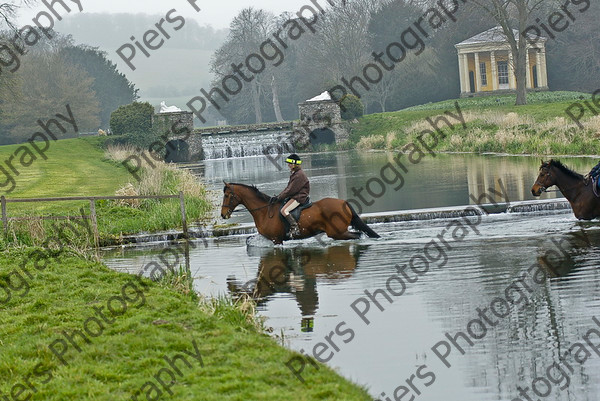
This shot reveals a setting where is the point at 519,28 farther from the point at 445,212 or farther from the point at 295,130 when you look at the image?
the point at 445,212

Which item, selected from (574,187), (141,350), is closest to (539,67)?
(574,187)

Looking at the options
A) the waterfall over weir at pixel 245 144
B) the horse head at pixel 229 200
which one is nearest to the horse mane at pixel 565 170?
the horse head at pixel 229 200

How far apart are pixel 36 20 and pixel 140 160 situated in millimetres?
19547

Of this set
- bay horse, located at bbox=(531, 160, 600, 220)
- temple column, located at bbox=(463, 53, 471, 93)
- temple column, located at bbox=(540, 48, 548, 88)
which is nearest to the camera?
bay horse, located at bbox=(531, 160, 600, 220)

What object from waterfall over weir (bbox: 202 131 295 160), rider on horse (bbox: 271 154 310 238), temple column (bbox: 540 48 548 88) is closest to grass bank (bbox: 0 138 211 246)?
rider on horse (bbox: 271 154 310 238)

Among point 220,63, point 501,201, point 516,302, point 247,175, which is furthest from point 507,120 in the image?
point 220,63

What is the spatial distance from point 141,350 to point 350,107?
57.4m

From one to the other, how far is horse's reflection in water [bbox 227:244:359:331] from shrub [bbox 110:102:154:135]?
46659mm

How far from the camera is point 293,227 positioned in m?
18.9

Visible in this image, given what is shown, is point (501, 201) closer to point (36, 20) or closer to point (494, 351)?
point (494, 351)

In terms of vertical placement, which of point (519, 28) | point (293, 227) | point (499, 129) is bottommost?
point (293, 227)

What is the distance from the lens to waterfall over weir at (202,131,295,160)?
215 feet

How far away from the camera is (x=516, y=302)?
39.7 ft

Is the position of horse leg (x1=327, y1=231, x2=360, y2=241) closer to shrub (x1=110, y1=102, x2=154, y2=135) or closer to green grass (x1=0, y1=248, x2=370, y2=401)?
green grass (x1=0, y1=248, x2=370, y2=401)
